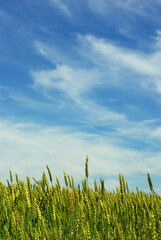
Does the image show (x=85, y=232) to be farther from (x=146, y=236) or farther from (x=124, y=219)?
(x=124, y=219)

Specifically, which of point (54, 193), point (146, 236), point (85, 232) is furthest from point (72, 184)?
point (85, 232)

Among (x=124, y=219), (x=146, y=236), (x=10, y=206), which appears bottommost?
(x=146, y=236)

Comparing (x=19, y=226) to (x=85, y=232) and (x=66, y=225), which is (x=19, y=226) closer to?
(x=85, y=232)

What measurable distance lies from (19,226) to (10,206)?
594mm

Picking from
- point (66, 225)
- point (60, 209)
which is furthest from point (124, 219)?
point (60, 209)

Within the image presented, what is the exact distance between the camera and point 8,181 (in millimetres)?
4336

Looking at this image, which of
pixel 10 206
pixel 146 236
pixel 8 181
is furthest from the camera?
pixel 8 181

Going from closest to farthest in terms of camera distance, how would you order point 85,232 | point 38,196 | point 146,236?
point 85,232 → point 146,236 → point 38,196

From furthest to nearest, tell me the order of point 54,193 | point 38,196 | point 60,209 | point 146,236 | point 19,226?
point 38,196 → point 54,193 → point 60,209 → point 146,236 → point 19,226

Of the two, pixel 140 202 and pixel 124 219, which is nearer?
pixel 124 219

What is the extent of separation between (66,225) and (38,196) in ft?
3.41

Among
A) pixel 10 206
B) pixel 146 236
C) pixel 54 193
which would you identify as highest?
pixel 54 193

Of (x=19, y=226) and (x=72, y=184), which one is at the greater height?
(x=72, y=184)

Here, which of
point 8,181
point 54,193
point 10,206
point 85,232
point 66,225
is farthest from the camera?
point 8,181
